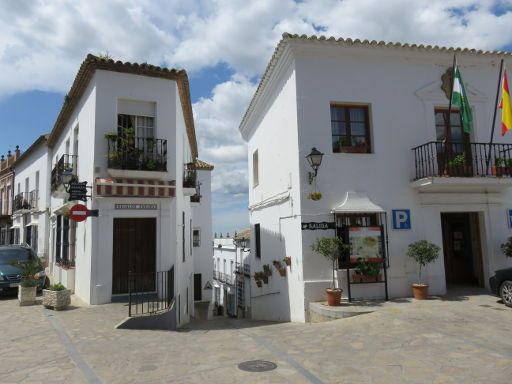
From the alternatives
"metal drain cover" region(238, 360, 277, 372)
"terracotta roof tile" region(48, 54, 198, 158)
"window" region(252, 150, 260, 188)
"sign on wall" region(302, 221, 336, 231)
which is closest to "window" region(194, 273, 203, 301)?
"window" region(252, 150, 260, 188)

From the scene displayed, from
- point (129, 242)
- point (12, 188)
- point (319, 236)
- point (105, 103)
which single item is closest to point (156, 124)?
point (105, 103)

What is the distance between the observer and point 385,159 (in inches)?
439

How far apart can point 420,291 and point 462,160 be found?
3.74 metres

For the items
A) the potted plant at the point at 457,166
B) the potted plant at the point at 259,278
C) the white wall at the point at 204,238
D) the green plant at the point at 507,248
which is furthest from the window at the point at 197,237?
the green plant at the point at 507,248

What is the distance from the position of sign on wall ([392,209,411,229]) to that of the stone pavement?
2.20m

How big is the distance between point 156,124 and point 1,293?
714cm

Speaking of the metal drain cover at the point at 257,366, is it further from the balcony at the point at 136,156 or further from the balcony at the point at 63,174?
the balcony at the point at 63,174

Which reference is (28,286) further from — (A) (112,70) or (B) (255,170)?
(B) (255,170)

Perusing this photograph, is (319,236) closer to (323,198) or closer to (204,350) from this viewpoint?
(323,198)

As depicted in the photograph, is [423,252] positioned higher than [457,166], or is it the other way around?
[457,166]

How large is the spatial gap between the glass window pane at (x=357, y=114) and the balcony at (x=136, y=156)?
5361 mm

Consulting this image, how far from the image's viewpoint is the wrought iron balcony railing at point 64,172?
38.2ft

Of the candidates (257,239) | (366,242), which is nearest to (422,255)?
(366,242)

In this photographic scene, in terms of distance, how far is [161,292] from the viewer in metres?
11.0
